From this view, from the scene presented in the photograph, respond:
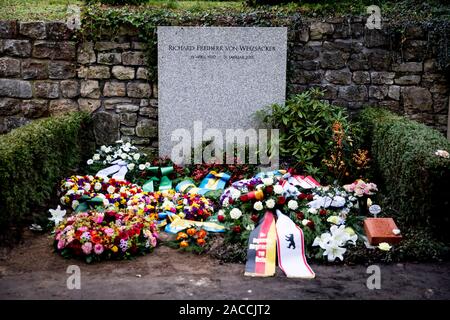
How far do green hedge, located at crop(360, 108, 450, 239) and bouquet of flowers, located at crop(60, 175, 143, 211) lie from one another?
106 inches

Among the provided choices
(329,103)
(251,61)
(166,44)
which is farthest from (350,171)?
(166,44)

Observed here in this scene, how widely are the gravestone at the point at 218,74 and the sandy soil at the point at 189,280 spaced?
9.03ft

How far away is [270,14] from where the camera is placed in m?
6.97

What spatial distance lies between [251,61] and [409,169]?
2.78 metres

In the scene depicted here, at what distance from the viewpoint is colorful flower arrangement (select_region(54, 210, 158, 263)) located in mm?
A: 4235

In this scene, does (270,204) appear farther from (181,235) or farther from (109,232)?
(109,232)

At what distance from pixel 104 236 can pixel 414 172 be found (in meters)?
2.72

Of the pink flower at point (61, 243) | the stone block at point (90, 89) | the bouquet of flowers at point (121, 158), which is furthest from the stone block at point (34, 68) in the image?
the pink flower at point (61, 243)

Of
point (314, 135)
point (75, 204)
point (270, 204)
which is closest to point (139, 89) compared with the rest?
point (75, 204)

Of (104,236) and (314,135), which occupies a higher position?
(314,135)

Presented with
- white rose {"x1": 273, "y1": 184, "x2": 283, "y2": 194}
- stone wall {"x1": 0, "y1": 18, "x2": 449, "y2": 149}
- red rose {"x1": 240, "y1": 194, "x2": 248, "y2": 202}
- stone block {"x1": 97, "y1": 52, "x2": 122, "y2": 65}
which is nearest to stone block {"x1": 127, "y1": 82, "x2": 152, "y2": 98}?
stone wall {"x1": 0, "y1": 18, "x2": 449, "y2": 149}

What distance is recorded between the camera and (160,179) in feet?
21.2

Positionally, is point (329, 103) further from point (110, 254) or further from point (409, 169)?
point (110, 254)

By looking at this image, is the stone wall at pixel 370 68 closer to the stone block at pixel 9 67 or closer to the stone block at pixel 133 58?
the stone block at pixel 133 58
